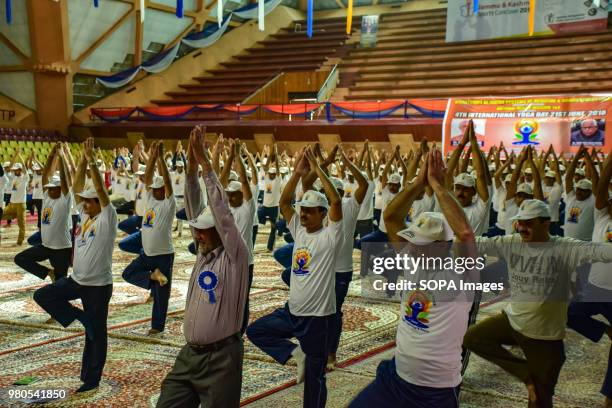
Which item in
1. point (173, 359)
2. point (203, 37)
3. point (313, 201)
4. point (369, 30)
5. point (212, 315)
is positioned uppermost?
point (369, 30)

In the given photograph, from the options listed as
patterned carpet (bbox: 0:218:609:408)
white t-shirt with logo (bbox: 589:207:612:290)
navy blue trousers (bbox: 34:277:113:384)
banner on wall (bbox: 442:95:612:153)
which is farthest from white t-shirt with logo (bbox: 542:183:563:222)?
banner on wall (bbox: 442:95:612:153)

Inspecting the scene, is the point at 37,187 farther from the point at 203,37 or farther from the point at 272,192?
the point at 203,37

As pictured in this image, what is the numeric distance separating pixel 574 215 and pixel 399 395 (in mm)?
5466

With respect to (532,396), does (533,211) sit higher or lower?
higher

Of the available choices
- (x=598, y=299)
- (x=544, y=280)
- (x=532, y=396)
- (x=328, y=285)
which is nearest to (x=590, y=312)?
(x=598, y=299)

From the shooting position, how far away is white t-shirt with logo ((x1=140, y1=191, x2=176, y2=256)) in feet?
25.7

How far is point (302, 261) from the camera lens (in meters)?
5.16

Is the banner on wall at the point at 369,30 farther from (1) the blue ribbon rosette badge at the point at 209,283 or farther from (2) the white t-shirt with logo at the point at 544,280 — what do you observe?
(1) the blue ribbon rosette badge at the point at 209,283

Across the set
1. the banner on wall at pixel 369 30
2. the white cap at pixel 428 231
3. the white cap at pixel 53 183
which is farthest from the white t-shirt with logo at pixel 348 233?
the banner on wall at pixel 369 30

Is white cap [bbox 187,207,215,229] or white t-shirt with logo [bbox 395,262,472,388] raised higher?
white cap [bbox 187,207,215,229]

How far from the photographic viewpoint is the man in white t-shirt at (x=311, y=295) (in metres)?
5.05

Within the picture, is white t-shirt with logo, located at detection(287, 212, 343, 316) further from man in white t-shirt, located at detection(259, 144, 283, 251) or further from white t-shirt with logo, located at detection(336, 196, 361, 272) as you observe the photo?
man in white t-shirt, located at detection(259, 144, 283, 251)

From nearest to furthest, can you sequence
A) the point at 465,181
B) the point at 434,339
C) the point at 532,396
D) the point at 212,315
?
the point at 434,339, the point at 212,315, the point at 532,396, the point at 465,181

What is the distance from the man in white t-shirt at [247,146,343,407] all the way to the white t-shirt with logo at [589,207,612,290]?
7.37 feet
